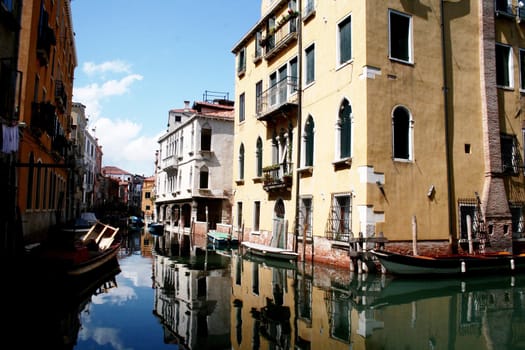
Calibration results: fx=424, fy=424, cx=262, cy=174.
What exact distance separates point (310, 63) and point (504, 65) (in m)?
6.32

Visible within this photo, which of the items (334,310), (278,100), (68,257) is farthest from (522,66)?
(68,257)

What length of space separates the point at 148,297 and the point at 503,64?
13.0m

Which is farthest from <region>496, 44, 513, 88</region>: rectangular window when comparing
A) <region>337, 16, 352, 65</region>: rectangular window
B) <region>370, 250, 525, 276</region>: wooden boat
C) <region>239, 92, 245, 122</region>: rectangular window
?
<region>239, 92, 245, 122</region>: rectangular window

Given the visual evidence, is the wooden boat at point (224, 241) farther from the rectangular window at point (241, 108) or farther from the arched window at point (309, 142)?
the arched window at point (309, 142)

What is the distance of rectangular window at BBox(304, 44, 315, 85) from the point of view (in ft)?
46.5

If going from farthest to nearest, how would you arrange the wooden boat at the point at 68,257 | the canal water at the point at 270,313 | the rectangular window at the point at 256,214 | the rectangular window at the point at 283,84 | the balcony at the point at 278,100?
the rectangular window at the point at 256,214
the rectangular window at the point at 283,84
the balcony at the point at 278,100
the wooden boat at the point at 68,257
the canal water at the point at 270,313

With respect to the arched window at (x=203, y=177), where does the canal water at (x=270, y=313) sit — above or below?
below

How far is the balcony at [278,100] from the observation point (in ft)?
49.2

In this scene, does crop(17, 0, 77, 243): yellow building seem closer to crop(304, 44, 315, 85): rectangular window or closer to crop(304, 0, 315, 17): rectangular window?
crop(304, 44, 315, 85): rectangular window

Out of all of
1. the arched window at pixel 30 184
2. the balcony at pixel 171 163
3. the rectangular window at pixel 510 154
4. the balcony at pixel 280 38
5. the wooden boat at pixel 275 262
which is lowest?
the wooden boat at pixel 275 262

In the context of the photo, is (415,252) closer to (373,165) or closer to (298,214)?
(373,165)

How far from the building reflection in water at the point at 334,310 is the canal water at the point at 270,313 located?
0.7 inches

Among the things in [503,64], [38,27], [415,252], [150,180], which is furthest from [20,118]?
[150,180]

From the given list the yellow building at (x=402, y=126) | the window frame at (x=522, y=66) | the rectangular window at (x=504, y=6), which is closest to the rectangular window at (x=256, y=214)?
the yellow building at (x=402, y=126)
